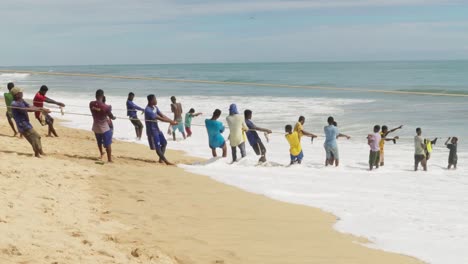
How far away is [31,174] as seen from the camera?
8469 mm

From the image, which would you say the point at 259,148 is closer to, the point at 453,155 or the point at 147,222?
the point at 453,155

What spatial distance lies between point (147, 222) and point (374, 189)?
14.7ft

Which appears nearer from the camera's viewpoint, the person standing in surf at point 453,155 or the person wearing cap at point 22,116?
the person wearing cap at point 22,116

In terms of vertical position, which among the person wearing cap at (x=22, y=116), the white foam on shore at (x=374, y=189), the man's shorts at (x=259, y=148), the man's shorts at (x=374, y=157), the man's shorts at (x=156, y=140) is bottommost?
the white foam on shore at (x=374, y=189)

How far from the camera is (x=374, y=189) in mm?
9789

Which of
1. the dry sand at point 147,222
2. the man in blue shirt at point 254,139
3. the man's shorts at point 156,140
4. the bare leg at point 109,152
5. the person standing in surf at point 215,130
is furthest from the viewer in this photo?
the man in blue shirt at point 254,139

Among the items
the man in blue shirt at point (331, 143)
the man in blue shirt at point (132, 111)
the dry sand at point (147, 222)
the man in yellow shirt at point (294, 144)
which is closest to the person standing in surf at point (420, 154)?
the man in blue shirt at point (331, 143)

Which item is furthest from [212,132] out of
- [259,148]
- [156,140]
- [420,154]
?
[420,154]

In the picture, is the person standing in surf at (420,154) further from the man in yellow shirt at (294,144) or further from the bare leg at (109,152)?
the bare leg at (109,152)

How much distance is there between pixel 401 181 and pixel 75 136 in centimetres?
903

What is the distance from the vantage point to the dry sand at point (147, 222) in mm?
5379

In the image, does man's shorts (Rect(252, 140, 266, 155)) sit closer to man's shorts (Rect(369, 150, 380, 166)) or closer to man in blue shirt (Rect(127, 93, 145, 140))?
man's shorts (Rect(369, 150, 380, 166))

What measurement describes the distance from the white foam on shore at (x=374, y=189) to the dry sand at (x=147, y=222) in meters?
0.40

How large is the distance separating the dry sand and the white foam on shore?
1.30ft
